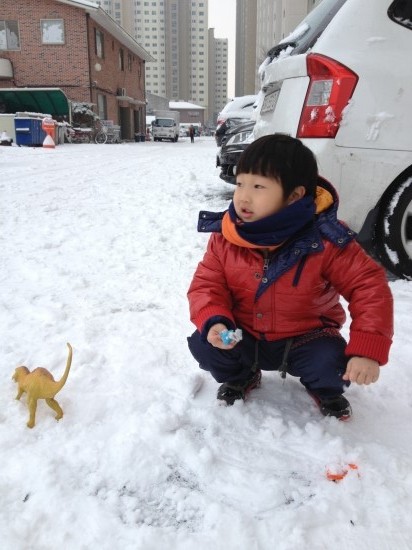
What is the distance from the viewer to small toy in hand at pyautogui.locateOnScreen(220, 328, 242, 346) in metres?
1.44

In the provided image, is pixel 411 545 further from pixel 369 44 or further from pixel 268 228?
pixel 369 44

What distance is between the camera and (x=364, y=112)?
8.55 ft

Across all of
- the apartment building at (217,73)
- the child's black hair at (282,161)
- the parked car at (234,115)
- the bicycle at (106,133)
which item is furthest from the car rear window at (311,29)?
the apartment building at (217,73)

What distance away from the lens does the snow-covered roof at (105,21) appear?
2209cm

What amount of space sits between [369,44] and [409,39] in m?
0.21

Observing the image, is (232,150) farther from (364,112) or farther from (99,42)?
(99,42)

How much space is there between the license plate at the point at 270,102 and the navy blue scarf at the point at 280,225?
1910 millimetres

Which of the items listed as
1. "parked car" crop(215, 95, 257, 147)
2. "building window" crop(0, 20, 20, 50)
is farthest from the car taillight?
"building window" crop(0, 20, 20, 50)

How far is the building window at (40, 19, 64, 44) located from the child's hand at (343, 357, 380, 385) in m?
26.0

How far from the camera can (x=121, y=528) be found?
47.6 inches

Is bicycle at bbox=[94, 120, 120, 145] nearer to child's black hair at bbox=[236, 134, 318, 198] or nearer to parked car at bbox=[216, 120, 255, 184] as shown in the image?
parked car at bbox=[216, 120, 255, 184]

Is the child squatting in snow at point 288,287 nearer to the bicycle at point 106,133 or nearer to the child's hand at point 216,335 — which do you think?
the child's hand at point 216,335

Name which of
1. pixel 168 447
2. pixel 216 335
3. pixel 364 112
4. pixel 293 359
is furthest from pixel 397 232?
pixel 168 447

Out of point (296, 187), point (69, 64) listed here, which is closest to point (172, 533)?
point (296, 187)
